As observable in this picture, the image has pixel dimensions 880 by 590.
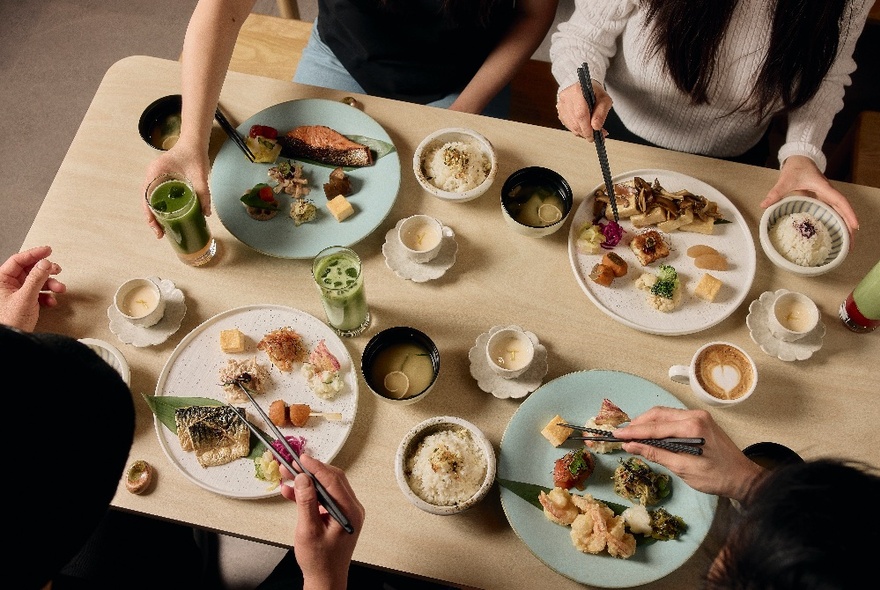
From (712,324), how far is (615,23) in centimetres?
98

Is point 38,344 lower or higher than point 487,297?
higher

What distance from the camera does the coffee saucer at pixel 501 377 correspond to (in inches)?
61.2

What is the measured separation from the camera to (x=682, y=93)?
1.97m

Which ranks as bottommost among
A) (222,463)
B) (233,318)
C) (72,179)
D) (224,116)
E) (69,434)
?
(222,463)

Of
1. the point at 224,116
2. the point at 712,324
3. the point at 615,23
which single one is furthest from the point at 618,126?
the point at 224,116

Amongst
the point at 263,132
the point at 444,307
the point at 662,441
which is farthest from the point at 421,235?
the point at 662,441

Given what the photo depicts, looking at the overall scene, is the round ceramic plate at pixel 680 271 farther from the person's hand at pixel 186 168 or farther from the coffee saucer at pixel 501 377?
the person's hand at pixel 186 168

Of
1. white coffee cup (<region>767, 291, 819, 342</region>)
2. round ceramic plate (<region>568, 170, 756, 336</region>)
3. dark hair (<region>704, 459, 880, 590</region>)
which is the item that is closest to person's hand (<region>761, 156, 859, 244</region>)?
round ceramic plate (<region>568, 170, 756, 336</region>)

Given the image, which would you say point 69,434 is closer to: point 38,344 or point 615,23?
point 38,344

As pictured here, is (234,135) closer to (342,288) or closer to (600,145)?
(342,288)

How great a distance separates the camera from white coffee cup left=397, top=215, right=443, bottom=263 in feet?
5.58

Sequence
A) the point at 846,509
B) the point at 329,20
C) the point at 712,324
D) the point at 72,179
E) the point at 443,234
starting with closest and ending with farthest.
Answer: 1. the point at 846,509
2. the point at 712,324
3. the point at 443,234
4. the point at 72,179
5. the point at 329,20

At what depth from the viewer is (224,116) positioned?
1.91 meters

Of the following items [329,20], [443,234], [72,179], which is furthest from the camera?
[329,20]
